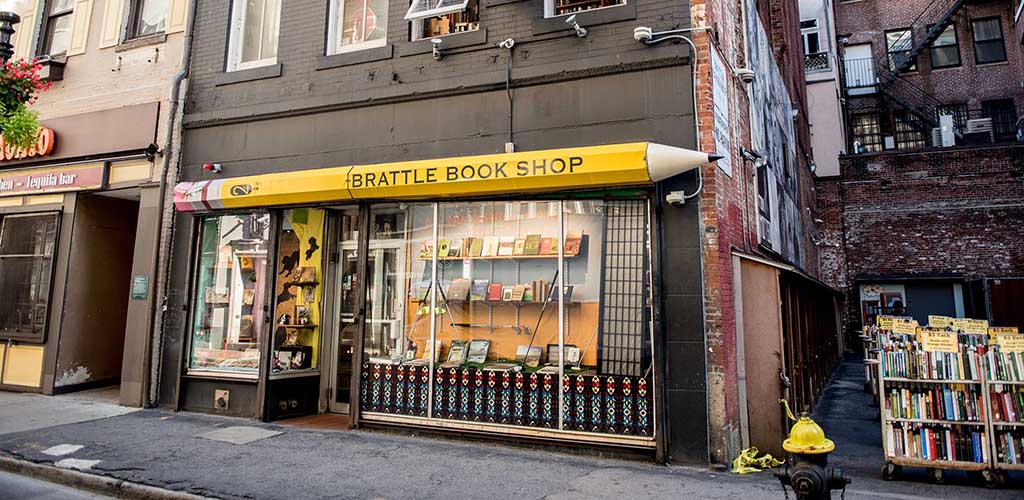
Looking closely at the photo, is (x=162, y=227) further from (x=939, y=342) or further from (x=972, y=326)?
(x=972, y=326)

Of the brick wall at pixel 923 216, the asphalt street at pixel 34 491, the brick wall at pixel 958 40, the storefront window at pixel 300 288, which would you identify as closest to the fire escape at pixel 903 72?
the brick wall at pixel 958 40

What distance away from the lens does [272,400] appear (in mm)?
8344

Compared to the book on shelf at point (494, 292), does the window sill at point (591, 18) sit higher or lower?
higher

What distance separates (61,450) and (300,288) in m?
3.44

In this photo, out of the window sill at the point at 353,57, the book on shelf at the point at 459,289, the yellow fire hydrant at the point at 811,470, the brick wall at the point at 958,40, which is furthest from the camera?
the brick wall at the point at 958,40

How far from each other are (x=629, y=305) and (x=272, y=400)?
17.1 feet

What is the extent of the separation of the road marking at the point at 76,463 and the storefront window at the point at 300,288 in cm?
280

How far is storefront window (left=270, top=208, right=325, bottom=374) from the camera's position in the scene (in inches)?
345

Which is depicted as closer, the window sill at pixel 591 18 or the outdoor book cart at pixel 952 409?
the outdoor book cart at pixel 952 409

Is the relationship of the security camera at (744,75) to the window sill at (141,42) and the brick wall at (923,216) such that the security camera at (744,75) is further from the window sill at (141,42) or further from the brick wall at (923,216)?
the brick wall at (923,216)

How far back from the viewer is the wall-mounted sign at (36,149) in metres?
10.5

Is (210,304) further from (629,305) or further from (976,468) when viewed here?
(976,468)

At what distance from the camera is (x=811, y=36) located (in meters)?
25.4

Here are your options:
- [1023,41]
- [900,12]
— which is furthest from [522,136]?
[900,12]
